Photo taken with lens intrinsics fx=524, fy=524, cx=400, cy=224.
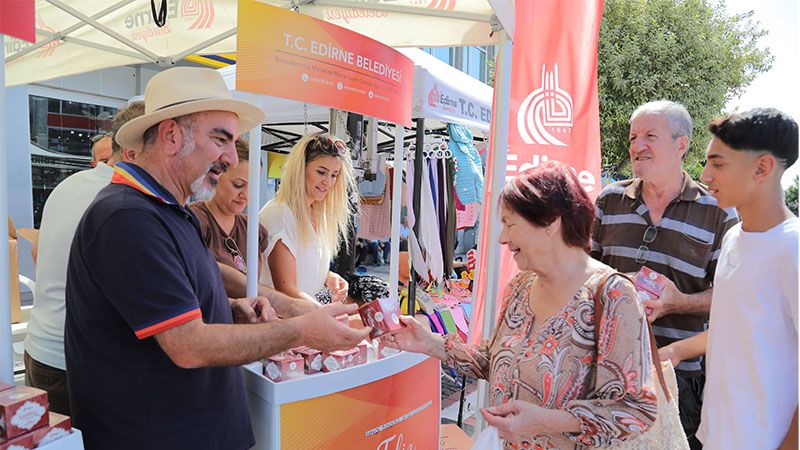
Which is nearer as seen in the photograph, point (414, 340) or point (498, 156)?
point (414, 340)

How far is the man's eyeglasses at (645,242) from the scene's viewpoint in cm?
237

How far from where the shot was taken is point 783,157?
65.7 inches

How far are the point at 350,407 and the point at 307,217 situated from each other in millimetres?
1082

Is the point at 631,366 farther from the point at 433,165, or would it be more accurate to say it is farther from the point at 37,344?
the point at 433,165

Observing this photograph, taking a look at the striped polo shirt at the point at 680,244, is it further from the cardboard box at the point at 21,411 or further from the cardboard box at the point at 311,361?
the cardboard box at the point at 21,411

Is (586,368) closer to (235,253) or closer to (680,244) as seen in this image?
(680,244)

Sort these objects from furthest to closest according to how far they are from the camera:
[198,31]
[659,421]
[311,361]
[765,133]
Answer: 1. [198,31]
2. [311,361]
3. [765,133]
4. [659,421]

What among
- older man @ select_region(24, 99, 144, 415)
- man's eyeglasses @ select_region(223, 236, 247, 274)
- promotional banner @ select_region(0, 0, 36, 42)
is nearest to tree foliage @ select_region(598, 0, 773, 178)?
man's eyeglasses @ select_region(223, 236, 247, 274)

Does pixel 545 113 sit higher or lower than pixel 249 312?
higher

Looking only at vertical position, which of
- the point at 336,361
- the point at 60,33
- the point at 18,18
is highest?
the point at 60,33

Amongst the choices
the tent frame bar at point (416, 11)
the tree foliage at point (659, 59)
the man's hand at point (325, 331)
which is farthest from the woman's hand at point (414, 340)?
the tree foliage at point (659, 59)

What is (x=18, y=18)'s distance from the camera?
1.26 m

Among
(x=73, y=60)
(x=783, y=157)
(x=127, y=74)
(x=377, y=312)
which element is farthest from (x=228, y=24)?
(x=127, y=74)

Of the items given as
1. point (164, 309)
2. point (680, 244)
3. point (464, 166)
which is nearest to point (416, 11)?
point (680, 244)
